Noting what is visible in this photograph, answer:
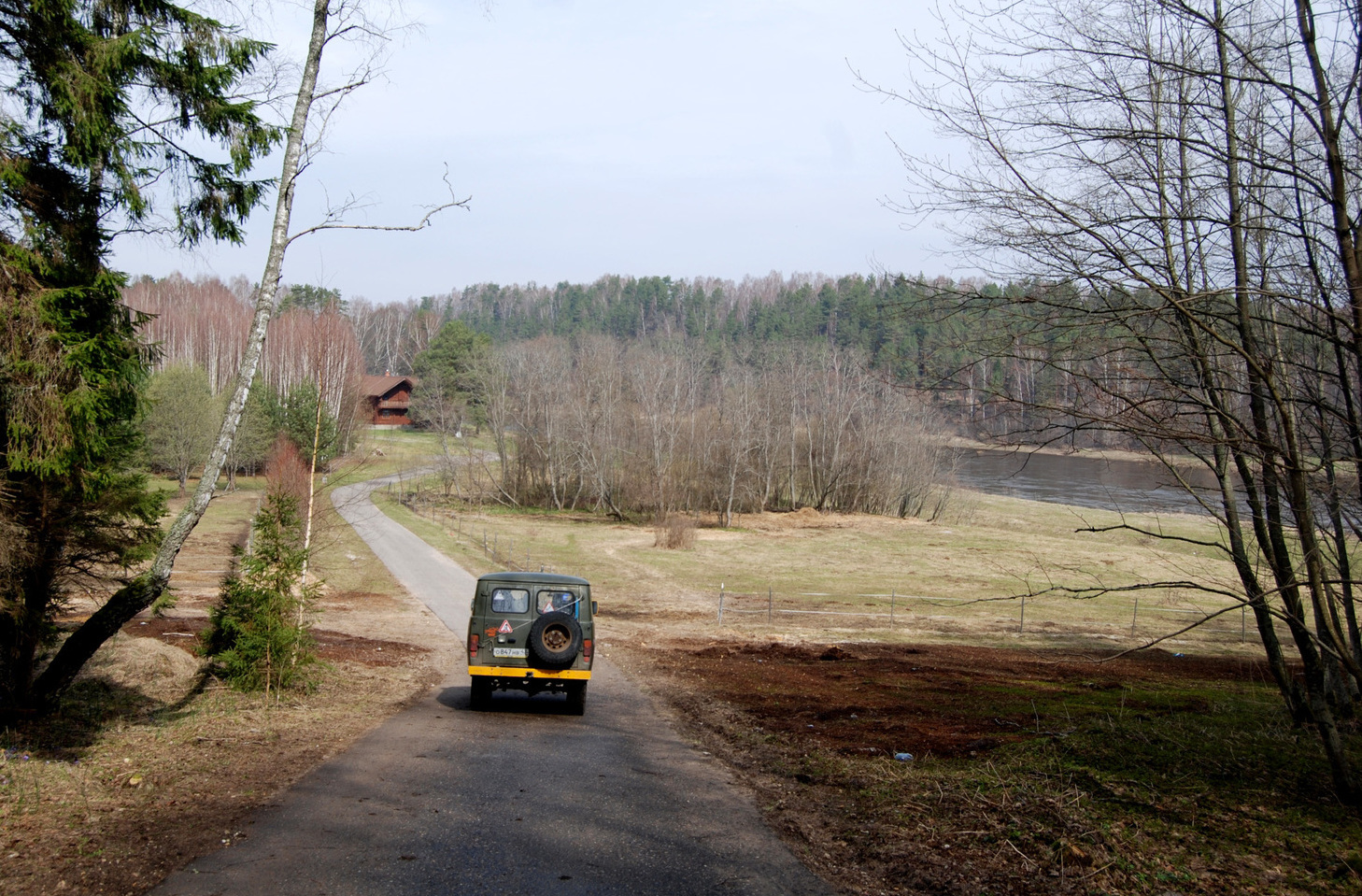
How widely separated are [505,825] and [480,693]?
5.74 meters

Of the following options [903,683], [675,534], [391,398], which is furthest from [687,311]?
[903,683]

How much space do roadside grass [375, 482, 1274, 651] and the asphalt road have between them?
30.1 ft

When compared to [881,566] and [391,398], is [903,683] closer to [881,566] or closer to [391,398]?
[881,566]

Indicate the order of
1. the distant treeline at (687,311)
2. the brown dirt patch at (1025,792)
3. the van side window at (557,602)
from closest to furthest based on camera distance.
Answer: the brown dirt patch at (1025,792) < the van side window at (557,602) < the distant treeline at (687,311)

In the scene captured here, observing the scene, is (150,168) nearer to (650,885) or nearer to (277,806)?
(277,806)

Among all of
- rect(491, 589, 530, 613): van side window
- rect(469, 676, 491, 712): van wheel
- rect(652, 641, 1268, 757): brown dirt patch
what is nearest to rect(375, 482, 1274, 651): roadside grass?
rect(652, 641, 1268, 757): brown dirt patch

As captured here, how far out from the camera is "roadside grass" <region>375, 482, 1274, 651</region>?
27125 mm

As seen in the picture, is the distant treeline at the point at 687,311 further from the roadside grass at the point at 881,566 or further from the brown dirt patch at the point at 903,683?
the brown dirt patch at the point at 903,683

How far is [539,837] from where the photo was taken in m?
6.61

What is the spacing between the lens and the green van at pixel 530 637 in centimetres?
1187

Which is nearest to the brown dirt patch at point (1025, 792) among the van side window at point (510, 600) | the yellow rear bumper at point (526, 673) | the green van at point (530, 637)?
the yellow rear bumper at point (526, 673)

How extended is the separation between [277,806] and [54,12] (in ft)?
22.6

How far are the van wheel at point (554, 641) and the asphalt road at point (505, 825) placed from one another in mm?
954

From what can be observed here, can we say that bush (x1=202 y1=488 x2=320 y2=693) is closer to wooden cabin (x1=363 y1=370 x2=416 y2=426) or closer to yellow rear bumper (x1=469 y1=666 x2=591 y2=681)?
yellow rear bumper (x1=469 y1=666 x2=591 y2=681)
